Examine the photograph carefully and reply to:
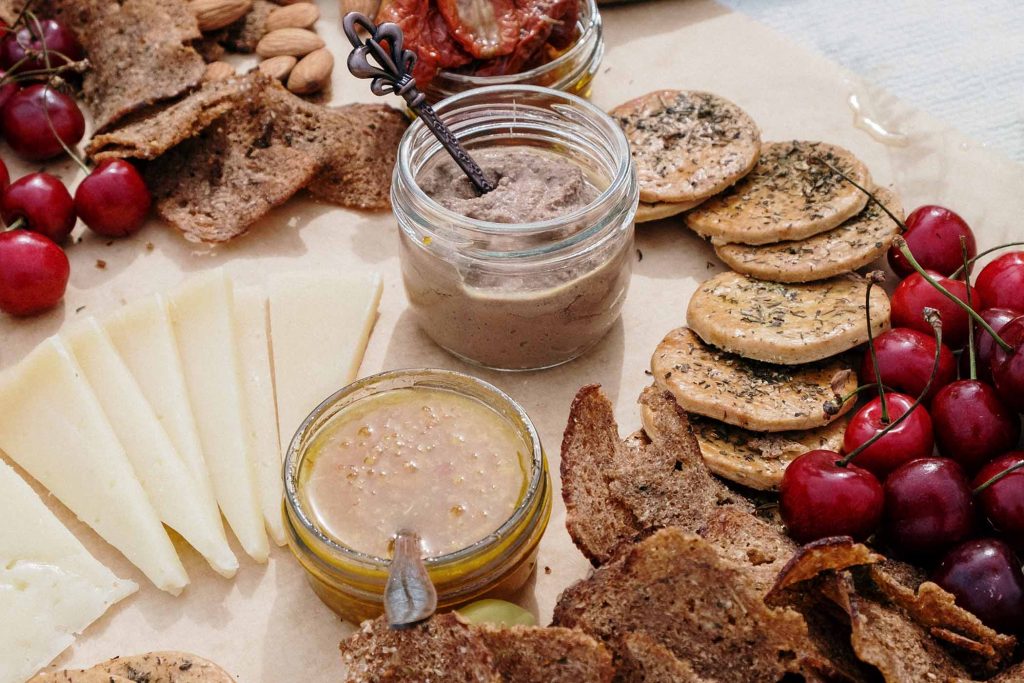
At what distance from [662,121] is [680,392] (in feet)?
3.15

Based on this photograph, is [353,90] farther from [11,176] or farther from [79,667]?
[79,667]

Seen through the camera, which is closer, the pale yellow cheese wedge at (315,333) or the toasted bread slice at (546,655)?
the toasted bread slice at (546,655)

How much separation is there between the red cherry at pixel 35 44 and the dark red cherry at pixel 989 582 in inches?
107

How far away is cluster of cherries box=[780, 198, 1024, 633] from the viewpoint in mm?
1966

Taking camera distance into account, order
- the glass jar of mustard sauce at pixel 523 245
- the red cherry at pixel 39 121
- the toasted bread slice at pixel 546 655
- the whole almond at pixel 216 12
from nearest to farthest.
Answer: the toasted bread slice at pixel 546 655 → the glass jar of mustard sauce at pixel 523 245 → the red cherry at pixel 39 121 → the whole almond at pixel 216 12

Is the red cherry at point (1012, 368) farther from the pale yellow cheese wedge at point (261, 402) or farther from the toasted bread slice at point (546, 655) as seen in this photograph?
the pale yellow cheese wedge at point (261, 402)

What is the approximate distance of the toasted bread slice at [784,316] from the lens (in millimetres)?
2283

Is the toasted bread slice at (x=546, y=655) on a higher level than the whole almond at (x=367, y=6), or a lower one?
lower

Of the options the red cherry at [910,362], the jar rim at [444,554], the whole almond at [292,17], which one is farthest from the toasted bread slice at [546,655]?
the whole almond at [292,17]

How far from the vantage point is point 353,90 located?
328 cm

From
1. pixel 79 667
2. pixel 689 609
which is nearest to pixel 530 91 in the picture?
pixel 689 609

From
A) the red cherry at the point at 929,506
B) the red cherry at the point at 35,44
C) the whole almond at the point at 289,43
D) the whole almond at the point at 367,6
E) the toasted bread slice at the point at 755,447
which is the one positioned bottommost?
the toasted bread slice at the point at 755,447

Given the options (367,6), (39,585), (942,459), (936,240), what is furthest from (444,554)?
(367,6)

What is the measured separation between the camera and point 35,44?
3215 mm
